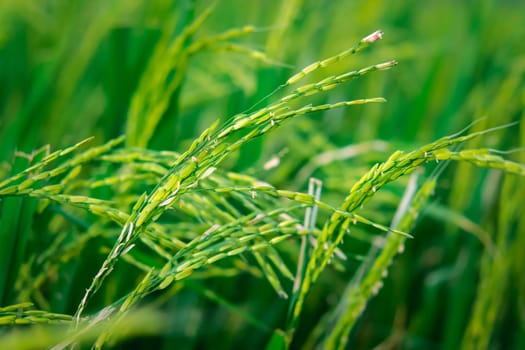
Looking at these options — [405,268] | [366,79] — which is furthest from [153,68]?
[366,79]

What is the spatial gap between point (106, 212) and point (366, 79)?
0.99 metres

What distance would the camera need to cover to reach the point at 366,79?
140 centimetres

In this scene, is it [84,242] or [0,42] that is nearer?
[84,242]

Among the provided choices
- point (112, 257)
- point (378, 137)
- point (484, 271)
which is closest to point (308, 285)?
point (112, 257)

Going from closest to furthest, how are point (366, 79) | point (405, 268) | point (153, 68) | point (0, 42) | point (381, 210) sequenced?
point (153, 68) < point (405, 268) < point (381, 210) < point (0, 42) < point (366, 79)

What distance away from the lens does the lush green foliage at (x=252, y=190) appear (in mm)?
481

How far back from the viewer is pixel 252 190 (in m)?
0.46

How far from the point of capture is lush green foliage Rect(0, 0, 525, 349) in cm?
48

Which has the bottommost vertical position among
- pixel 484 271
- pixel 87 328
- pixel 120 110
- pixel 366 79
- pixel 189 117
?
pixel 87 328

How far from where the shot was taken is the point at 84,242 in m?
0.66

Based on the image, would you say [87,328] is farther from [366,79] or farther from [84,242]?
[366,79]

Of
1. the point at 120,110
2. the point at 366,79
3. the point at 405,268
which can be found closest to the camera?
the point at 120,110

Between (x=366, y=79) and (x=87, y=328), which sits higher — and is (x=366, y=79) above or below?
above

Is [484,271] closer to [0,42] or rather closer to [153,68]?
[153,68]
